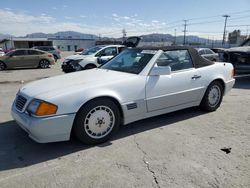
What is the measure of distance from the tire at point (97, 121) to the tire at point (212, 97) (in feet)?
7.12

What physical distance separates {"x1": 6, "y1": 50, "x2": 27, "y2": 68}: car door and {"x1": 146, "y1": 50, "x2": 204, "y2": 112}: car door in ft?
43.9

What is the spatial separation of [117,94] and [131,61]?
3.55ft

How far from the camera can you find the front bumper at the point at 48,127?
118 inches

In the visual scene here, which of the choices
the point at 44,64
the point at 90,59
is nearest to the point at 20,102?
the point at 90,59

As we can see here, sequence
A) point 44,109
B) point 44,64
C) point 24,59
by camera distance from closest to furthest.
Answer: point 44,109 → point 24,59 → point 44,64

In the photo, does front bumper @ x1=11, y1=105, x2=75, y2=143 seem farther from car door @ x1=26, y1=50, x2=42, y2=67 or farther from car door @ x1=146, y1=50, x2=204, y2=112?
car door @ x1=26, y1=50, x2=42, y2=67

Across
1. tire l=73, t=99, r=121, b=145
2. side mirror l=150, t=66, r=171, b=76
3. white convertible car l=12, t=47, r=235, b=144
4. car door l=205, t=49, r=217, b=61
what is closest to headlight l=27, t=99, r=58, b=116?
white convertible car l=12, t=47, r=235, b=144

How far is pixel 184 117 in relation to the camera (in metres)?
4.66

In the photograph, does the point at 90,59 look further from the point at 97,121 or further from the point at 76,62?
the point at 97,121

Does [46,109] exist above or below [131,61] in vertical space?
below

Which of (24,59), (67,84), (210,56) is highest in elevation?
(67,84)

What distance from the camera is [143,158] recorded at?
308 cm

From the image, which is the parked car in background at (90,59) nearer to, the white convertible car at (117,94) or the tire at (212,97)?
the white convertible car at (117,94)

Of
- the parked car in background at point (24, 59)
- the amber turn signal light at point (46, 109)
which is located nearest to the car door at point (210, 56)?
the parked car in background at point (24, 59)
